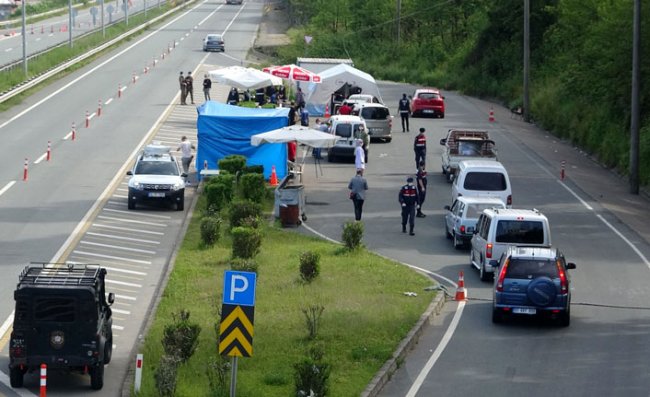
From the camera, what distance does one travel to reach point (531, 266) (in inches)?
926

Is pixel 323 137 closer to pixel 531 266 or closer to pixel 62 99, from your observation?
pixel 531 266

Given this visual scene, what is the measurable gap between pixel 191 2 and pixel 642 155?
395 feet

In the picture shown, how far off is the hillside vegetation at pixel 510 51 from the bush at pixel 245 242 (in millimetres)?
19340

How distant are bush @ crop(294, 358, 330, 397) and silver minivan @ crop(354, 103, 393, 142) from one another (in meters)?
36.2

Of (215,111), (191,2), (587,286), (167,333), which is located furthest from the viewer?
(191,2)

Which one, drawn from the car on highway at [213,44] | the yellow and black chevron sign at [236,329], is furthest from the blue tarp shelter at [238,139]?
the car on highway at [213,44]

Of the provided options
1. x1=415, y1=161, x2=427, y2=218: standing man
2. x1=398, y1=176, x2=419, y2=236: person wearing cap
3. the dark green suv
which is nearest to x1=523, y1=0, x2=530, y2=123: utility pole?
x1=415, y1=161, x2=427, y2=218: standing man

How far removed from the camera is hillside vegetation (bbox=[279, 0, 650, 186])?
48.2 m

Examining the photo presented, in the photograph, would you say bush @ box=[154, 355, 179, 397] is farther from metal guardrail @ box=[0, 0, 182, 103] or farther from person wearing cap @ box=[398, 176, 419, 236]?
metal guardrail @ box=[0, 0, 182, 103]

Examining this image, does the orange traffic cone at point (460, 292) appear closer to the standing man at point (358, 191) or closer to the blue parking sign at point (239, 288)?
the standing man at point (358, 191)

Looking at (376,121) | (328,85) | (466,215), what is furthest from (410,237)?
(328,85)

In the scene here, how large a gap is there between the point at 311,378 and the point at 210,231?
45.0ft

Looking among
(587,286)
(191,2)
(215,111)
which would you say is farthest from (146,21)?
(587,286)

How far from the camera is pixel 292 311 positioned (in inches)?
923
